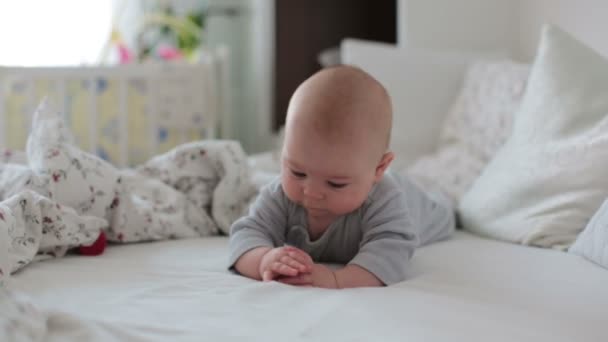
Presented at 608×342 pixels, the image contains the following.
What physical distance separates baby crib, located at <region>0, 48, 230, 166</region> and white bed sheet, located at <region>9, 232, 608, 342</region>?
117cm

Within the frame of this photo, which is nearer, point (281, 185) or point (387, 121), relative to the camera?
point (387, 121)

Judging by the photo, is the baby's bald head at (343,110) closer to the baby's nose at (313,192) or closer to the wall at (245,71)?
the baby's nose at (313,192)

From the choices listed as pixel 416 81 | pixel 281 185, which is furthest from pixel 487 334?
pixel 416 81

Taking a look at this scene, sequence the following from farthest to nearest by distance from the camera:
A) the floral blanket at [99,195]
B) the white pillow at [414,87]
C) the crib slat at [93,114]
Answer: the crib slat at [93,114] → the white pillow at [414,87] → the floral blanket at [99,195]

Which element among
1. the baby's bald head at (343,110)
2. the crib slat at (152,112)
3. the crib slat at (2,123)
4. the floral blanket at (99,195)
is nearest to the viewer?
the baby's bald head at (343,110)

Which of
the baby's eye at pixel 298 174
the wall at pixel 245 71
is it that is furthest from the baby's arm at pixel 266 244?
the wall at pixel 245 71

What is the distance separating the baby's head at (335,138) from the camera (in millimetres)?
977

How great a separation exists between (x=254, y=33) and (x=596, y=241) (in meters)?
2.19

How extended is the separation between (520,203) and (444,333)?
627 mm

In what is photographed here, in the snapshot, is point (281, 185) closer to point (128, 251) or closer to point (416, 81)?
point (128, 251)

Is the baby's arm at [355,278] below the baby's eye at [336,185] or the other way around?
below

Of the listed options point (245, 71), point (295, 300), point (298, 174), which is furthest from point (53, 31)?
point (295, 300)

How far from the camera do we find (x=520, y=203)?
4.48ft

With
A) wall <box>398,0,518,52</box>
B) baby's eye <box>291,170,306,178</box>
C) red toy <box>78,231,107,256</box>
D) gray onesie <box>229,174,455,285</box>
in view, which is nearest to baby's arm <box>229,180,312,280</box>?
gray onesie <box>229,174,455,285</box>
